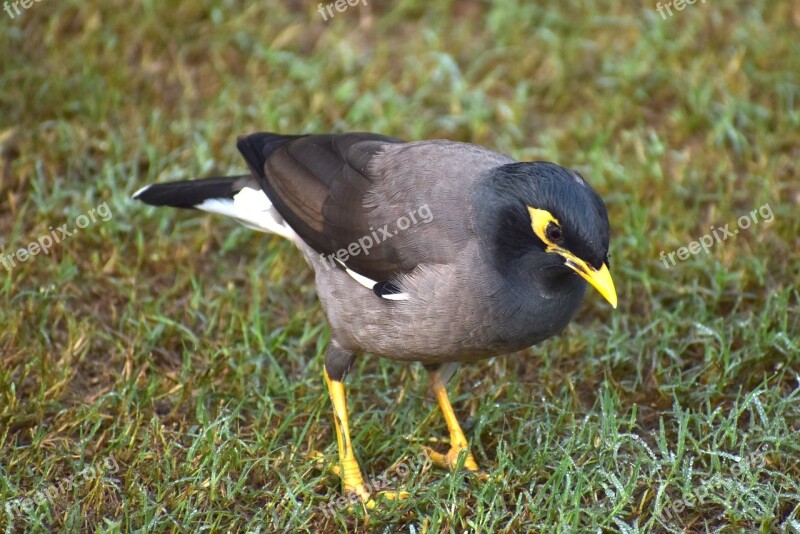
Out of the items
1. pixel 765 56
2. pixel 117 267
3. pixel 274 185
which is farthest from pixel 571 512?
pixel 765 56

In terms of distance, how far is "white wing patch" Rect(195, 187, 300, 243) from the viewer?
5.02m

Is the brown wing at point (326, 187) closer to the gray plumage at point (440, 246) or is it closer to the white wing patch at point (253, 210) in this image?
the gray plumage at point (440, 246)

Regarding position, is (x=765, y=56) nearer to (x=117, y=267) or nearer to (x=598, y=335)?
(x=598, y=335)

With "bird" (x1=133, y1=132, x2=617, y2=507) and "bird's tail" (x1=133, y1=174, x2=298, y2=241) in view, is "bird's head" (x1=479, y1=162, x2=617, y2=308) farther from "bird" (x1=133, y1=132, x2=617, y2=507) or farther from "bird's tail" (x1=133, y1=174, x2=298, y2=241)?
"bird's tail" (x1=133, y1=174, x2=298, y2=241)

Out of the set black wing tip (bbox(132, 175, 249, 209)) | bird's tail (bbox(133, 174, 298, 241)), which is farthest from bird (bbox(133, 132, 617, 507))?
black wing tip (bbox(132, 175, 249, 209))

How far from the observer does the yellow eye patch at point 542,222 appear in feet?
13.4

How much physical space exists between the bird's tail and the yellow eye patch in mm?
1388

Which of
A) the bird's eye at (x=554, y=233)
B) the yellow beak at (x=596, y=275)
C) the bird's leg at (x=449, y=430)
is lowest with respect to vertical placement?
the bird's leg at (x=449, y=430)

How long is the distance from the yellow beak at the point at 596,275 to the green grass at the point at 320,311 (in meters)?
0.83

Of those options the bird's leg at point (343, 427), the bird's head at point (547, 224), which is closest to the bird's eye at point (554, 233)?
the bird's head at point (547, 224)

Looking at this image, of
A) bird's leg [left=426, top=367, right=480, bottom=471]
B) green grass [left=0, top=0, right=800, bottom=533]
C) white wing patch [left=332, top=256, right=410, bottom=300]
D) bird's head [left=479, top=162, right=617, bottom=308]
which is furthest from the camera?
bird's leg [left=426, top=367, right=480, bottom=471]

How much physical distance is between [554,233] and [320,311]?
193 centimetres

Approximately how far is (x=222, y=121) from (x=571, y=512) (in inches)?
148

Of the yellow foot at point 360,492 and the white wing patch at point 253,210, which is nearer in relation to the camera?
the yellow foot at point 360,492
